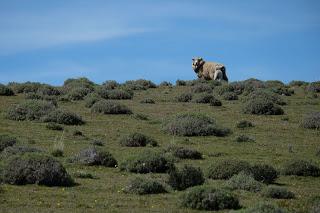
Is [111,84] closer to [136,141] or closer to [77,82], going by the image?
[77,82]

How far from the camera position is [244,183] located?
19.9 metres

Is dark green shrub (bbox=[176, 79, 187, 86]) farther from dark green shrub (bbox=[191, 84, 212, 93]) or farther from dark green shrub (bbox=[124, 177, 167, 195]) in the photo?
dark green shrub (bbox=[124, 177, 167, 195])

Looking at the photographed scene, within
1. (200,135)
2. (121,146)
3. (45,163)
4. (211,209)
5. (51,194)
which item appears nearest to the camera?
(211,209)

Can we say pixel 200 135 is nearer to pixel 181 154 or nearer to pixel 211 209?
pixel 181 154

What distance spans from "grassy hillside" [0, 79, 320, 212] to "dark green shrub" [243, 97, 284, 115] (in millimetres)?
575

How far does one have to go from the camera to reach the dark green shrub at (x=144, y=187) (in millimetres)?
19016

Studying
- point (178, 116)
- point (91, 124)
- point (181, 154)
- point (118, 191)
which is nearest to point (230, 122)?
point (178, 116)

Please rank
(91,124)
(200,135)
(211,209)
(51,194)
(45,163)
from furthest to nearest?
1. (91,124)
2. (200,135)
3. (45,163)
4. (51,194)
5. (211,209)

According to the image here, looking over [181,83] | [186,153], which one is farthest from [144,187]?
[181,83]

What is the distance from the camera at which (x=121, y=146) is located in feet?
92.7

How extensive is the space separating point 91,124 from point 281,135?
31.1ft


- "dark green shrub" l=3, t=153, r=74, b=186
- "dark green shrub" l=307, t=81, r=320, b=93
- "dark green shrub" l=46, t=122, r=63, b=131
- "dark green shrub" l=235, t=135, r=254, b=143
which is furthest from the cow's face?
"dark green shrub" l=3, t=153, r=74, b=186

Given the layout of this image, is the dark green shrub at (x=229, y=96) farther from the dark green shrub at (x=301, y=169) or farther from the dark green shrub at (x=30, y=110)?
the dark green shrub at (x=301, y=169)

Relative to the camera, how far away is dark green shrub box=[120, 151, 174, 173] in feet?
73.7
